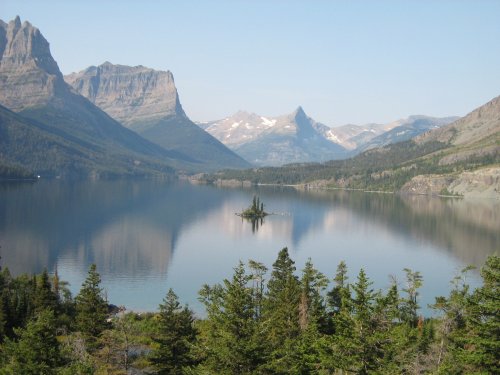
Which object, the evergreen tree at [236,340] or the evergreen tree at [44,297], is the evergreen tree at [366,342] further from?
the evergreen tree at [44,297]

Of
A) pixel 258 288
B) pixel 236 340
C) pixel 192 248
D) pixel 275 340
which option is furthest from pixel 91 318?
pixel 192 248

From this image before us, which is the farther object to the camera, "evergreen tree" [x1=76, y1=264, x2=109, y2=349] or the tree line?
"evergreen tree" [x1=76, y1=264, x2=109, y2=349]

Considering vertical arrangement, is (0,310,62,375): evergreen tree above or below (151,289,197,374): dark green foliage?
above

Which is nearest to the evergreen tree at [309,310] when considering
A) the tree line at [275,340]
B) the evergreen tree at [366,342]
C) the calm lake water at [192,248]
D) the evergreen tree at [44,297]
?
the tree line at [275,340]

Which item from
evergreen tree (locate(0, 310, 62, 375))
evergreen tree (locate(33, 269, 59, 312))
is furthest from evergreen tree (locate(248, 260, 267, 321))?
evergreen tree (locate(0, 310, 62, 375))

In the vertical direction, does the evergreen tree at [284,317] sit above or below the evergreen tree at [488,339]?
below

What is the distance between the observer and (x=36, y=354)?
31.4 metres

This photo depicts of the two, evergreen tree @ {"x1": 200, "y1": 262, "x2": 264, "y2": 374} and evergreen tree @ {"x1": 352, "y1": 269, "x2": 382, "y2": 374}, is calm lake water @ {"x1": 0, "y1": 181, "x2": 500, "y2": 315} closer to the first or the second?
evergreen tree @ {"x1": 200, "y1": 262, "x2": 264, "y2": 374}

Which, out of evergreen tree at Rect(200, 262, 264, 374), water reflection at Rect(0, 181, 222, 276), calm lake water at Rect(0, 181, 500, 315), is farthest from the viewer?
water reflection at Rect(0, 181, 222, 276)

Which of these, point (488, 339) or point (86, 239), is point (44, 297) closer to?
point (488, 339)

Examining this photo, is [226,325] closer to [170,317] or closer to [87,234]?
[170,317]

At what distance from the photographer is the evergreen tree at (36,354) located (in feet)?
100

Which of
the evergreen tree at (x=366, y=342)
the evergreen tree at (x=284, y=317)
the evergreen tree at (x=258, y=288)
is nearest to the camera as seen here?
the evergreen tree at (x=366, y=342)

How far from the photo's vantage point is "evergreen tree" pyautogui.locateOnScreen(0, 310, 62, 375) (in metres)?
30.6
